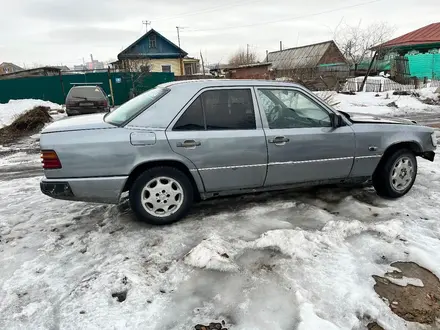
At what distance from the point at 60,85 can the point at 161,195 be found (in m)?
20.4

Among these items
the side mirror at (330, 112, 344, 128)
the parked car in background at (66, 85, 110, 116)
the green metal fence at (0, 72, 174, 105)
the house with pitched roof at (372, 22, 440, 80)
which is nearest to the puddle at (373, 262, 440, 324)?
the side mirror at (330, 112, 344, 128)

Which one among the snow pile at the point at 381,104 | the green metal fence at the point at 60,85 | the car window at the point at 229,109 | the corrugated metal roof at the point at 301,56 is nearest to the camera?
the car window at the point at 229,109

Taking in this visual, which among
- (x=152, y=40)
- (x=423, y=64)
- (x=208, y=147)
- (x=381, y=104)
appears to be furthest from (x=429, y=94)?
(x=152, y=40)

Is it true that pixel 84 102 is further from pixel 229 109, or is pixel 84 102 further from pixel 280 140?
pixel 280 140

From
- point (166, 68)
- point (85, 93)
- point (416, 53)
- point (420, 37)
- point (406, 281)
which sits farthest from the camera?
point (420, 37)

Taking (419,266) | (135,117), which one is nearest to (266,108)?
(135,117)

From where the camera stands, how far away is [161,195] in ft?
12.5

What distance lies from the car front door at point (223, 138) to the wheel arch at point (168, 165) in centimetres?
7

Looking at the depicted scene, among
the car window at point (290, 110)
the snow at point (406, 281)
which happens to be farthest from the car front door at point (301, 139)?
the snow at point (406, 281)

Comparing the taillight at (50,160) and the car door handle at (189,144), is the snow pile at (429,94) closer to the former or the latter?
the car door handle at (189,144)

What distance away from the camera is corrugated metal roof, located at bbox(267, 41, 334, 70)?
136 ft

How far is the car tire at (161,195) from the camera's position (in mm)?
3738

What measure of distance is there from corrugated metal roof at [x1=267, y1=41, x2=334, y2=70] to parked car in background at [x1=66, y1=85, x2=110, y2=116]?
2981 centimetres

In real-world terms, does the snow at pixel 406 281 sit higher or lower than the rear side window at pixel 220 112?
lower
